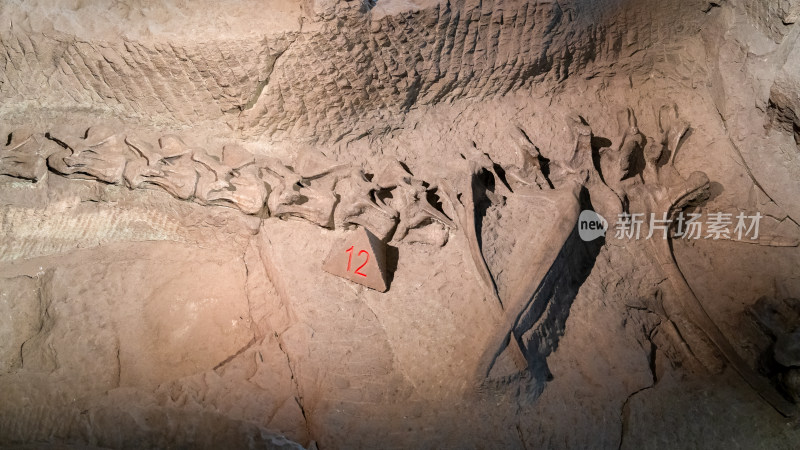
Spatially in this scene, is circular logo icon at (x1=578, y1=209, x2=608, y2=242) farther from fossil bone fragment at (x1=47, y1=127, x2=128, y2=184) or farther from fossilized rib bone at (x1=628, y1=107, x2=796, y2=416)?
fossil bone fragment at (x1=47, y1=127, x2=128, y2=184)

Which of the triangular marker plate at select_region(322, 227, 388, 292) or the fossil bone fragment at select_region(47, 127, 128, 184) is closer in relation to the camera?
the triangular marker plate at select_region(322, 227, 388, 292)

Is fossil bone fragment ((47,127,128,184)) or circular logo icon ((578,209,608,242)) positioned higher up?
fossil bone fragment ((47,127,128,184))

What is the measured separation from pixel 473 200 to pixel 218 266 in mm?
1182

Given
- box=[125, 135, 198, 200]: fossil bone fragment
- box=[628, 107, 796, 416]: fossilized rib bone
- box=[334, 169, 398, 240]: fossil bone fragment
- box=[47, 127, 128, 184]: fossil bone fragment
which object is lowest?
box=[628, 107, 796, 416]: fossilized rib bone

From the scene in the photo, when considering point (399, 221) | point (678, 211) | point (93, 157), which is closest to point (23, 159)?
point (93, 157)

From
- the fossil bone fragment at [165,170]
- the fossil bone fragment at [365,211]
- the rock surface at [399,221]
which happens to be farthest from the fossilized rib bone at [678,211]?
the fossil bone fragment at [165,170]

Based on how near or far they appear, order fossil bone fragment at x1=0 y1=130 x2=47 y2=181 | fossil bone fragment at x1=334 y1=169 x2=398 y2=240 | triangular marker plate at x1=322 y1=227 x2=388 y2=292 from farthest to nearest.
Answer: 1. fossil bone fragment at x1=0 y1=130 x2=47 y2=181
2. fossil bone fragment at x1=334 y1=169 x2=398 y2=240
3. triangular marker plate at x1=322 y1=227 x2=388 y2=292

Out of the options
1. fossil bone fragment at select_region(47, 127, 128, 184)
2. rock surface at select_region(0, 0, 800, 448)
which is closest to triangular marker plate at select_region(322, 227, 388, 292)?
rock surface at select_region(0, 0, 800, 448)

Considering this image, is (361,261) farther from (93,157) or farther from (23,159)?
(23,159)

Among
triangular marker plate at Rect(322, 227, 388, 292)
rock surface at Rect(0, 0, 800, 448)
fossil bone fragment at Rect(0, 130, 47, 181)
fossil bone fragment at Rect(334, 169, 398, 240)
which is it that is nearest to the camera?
rock surface at Rect(0, 0, 800, 448)

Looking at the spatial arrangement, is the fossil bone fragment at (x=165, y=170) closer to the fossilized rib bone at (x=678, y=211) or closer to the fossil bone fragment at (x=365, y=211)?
the fossil bone fragment at (x=365, y=211)

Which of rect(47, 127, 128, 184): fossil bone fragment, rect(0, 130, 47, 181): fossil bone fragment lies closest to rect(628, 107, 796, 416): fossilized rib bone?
rect(47, 127, 128, 184): fossil bone fragment

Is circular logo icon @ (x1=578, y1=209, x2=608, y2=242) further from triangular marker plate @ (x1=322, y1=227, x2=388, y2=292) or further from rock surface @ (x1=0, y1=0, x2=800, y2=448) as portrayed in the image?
triangular marker plate @ (x1=322, y1=227, x2=388, y2=292)

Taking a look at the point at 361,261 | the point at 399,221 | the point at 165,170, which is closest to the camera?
the point at 361,261
